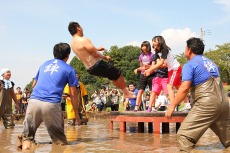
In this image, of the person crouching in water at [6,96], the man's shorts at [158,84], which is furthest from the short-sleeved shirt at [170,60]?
the person crouching in water at [6,96]

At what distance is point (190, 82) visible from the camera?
515 centimetres

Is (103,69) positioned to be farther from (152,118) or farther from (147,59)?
(147,59)

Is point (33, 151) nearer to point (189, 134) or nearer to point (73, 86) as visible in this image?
point (73, 86)

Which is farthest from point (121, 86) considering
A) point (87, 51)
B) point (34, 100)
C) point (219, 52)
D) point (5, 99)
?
point (219, 52)

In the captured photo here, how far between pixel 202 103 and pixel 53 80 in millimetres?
2364

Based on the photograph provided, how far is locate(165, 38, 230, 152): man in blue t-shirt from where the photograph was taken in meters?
5.09

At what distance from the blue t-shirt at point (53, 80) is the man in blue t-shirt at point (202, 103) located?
1.86 metres

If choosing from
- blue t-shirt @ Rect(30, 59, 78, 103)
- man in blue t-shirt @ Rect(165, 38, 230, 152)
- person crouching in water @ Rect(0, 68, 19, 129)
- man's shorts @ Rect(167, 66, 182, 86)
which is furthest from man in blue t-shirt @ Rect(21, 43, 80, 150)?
person crouching in water @ Rect(0, 68, 19, 129)

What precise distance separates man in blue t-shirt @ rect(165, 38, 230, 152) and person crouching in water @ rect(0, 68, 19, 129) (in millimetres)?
6803

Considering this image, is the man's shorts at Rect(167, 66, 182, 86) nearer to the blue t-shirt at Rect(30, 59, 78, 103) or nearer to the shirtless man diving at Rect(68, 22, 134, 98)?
the shirtless man diving at Rect(68, 22, 134, 98)

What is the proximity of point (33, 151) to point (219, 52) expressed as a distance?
209 ft

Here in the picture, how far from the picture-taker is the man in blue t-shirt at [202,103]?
16.7 feet

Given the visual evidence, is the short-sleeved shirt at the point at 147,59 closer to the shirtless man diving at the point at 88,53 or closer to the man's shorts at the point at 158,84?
the man's shorts at the point at 158,84

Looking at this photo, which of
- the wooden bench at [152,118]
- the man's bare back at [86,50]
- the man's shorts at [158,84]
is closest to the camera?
the man's bare back at [86,50]
